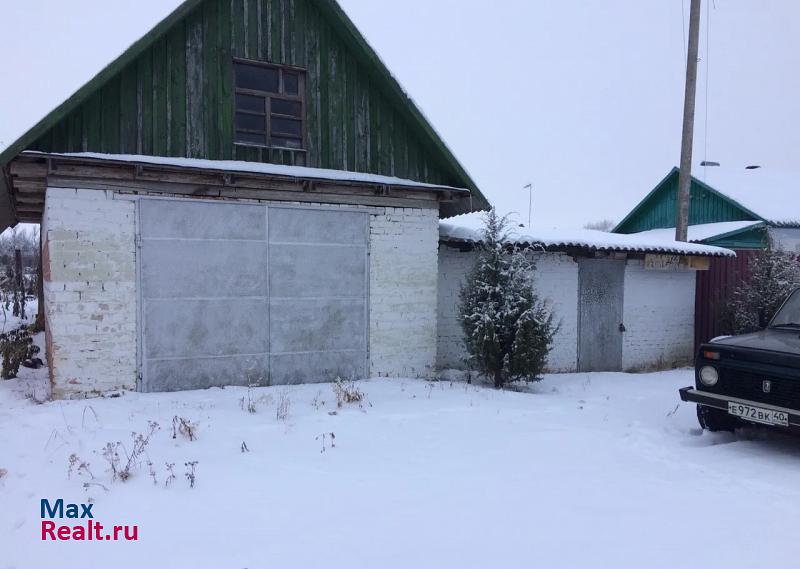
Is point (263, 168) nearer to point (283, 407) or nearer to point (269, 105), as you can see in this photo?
point (269, 105)

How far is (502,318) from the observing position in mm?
9055

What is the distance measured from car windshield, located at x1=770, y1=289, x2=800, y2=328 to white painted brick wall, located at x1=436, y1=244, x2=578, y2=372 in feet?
13.4

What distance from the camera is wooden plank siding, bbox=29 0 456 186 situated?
7.63 meters

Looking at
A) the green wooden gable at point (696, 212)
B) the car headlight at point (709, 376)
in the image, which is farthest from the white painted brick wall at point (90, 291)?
the green wooden gable at point (696, 212)

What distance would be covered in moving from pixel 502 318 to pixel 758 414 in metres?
4.02

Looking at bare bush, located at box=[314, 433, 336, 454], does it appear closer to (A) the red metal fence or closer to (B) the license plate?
(B) the license plate

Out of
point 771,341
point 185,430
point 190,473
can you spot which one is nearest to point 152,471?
point 190,473

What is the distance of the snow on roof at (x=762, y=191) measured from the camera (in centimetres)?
2017

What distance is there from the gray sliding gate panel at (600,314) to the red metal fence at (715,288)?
2.37 meters

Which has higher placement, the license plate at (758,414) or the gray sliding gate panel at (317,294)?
the gray sliding gate panel at (317,294)

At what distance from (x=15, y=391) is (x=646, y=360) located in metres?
12.1

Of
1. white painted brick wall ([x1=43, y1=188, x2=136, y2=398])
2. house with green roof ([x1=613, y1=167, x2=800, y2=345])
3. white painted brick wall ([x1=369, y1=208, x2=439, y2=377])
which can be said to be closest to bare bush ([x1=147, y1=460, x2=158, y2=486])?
white painted brick wall ([x1=43, y1=188, x2=136, y2=398])

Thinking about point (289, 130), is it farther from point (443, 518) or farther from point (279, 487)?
point (443, 518)

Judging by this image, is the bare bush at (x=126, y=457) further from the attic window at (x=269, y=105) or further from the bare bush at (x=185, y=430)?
the attic window at (x=269, y=105)
